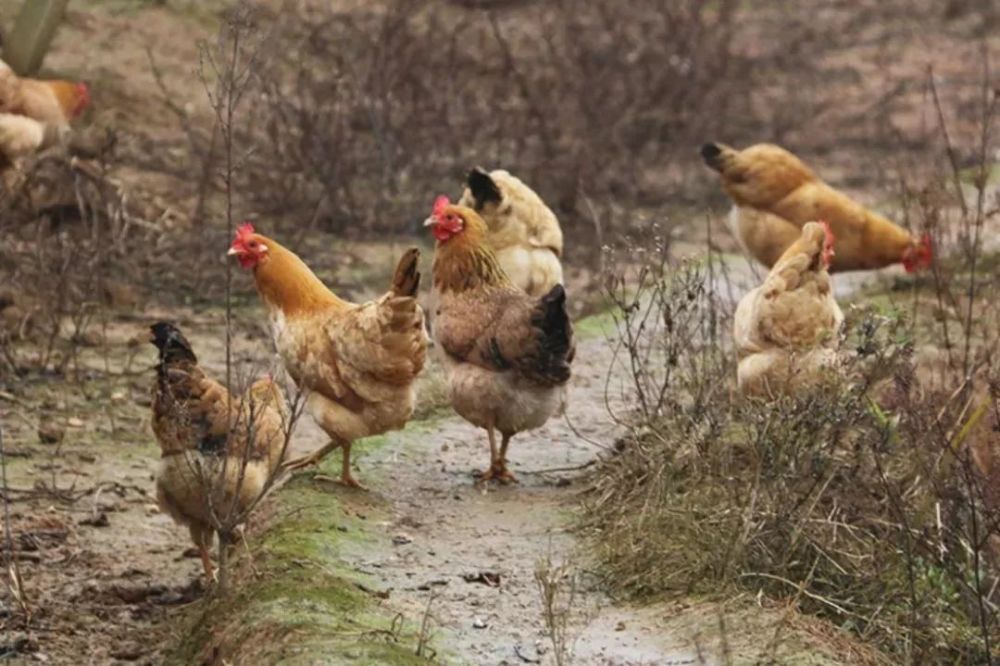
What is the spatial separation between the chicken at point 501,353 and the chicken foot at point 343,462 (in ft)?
1.58

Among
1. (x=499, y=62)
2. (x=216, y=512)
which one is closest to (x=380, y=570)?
(x=216, y=512)

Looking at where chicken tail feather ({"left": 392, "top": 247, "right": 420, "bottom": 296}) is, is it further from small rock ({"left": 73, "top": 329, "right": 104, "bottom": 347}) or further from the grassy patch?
small rock ({"left": 73, "top": 329, "right": 104, "bottom": 347})

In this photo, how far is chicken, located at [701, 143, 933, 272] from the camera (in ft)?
37.4

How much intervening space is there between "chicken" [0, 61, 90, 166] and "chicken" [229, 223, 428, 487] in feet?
11.5

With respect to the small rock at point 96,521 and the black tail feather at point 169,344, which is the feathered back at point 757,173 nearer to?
the small rock at point 96,521

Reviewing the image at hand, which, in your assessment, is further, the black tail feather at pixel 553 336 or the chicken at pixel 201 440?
the black tail feather at pixel 553 336

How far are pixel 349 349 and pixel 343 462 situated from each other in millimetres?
549

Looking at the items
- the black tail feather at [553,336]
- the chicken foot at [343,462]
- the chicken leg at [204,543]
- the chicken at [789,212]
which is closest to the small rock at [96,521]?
the chicken foot at [343,462]

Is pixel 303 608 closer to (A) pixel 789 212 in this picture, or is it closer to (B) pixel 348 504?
(B) pixel 348 504

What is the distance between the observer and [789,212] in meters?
11.4

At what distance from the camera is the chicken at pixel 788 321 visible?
8017 mm

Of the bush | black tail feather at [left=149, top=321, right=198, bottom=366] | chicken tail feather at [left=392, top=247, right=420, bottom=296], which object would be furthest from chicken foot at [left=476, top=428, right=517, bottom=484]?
black tail feather at [left=149, top=321, right=198, bottom=366]

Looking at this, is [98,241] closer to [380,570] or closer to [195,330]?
[195,330]

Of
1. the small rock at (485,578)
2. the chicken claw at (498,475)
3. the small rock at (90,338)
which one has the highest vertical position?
the small rock at (485,578)
